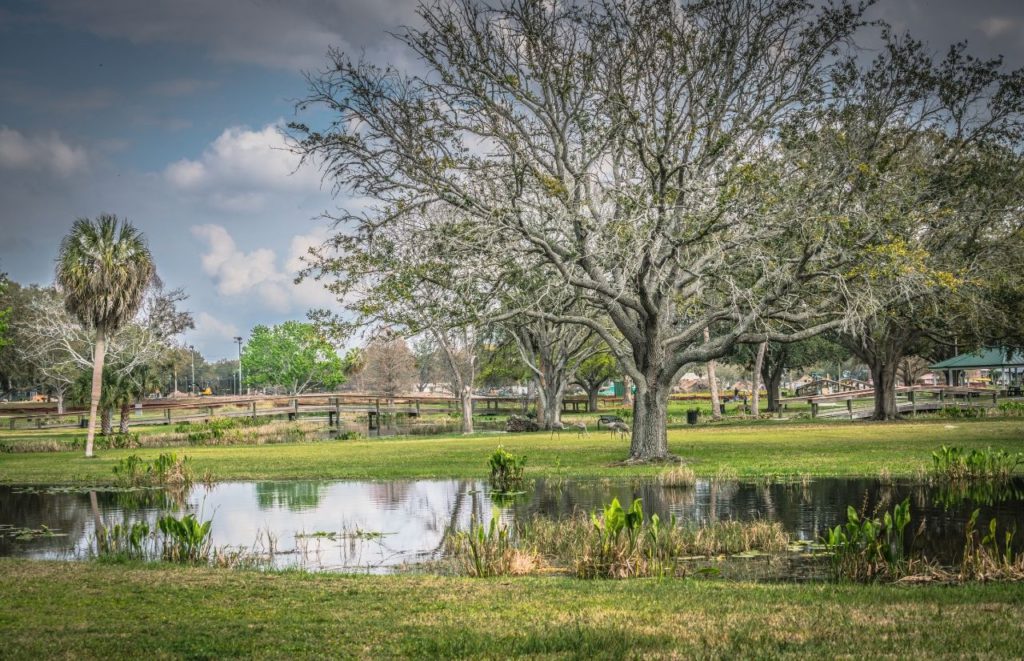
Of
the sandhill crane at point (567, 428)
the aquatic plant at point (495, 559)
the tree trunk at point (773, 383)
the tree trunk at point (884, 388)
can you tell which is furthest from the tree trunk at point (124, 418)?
the tree trunk at point (773, 383)

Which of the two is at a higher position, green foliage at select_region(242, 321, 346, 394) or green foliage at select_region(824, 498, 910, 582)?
green foliage at select_region(242, 321, 346, 394)

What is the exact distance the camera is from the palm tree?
34594 mm

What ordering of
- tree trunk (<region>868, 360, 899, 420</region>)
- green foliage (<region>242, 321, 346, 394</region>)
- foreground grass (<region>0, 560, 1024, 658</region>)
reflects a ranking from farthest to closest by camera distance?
green foliage (<region>242, 321, 346, 394</region>) → tree trunk (<region>868, 360, 899, 420</region>) → foreground grass (<region>0, 560, 1024, 658</region>)

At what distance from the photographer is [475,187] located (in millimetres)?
25547

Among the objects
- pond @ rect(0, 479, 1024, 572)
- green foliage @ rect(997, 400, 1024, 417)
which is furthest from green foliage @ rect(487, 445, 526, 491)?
green foliage @ rect(997, 400, 1024, 417)

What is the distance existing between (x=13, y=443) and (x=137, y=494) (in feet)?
82.9

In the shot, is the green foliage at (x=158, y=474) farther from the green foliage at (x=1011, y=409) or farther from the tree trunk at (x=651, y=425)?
the green foliage at (x=1011, y=409)

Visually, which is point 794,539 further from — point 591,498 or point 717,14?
point 717,14

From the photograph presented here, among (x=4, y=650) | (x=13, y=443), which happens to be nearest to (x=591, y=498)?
(x=4, y=650)

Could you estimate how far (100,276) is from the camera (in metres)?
34.7

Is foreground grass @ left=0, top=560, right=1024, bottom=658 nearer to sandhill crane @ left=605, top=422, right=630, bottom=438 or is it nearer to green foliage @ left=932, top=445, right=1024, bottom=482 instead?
green foliage @ left=932, top=445, right=1024, bottom=482

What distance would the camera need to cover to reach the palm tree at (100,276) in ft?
113

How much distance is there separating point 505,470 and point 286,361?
114 meters

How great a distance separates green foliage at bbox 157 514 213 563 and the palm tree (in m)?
24.6
